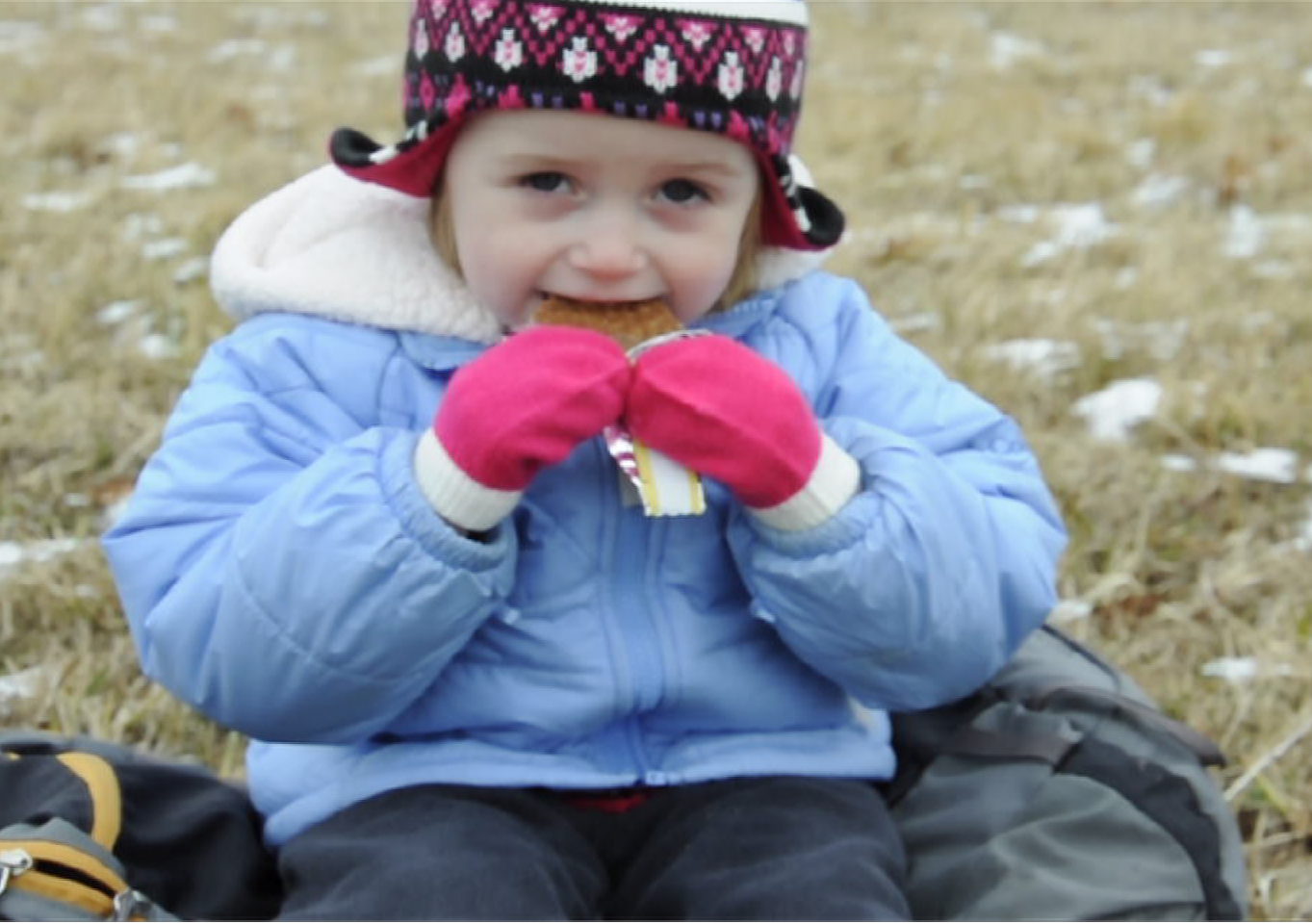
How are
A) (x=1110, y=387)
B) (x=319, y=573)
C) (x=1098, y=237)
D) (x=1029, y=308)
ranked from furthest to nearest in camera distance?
(x=1098, y=237) < (x=1029, y=308) < (x=1110, y=387) < (x=319, y=573)

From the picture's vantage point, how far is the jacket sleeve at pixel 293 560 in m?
1.68

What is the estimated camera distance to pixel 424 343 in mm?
1978

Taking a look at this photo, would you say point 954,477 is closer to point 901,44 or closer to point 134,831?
point 134,831

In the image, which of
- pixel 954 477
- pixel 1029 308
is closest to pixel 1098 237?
pixel 1029 308

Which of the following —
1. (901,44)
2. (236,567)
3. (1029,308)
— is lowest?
(901,44)

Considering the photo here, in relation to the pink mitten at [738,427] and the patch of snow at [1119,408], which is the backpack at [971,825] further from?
the patch of snow at [1119,408]

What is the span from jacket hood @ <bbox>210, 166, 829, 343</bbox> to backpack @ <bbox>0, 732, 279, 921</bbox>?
0.58m

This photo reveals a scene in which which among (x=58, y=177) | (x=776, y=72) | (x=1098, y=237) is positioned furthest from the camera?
(x=58, y=177)

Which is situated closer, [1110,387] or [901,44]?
[1110,387]

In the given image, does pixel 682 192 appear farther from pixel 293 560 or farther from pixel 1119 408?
pixel 1119 408

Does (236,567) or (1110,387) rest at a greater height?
(236,567)

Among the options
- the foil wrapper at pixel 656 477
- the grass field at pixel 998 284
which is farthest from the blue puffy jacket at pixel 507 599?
the grass field at pixel 998 284

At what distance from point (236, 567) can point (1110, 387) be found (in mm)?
2337

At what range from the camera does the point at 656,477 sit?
68.3 inches
